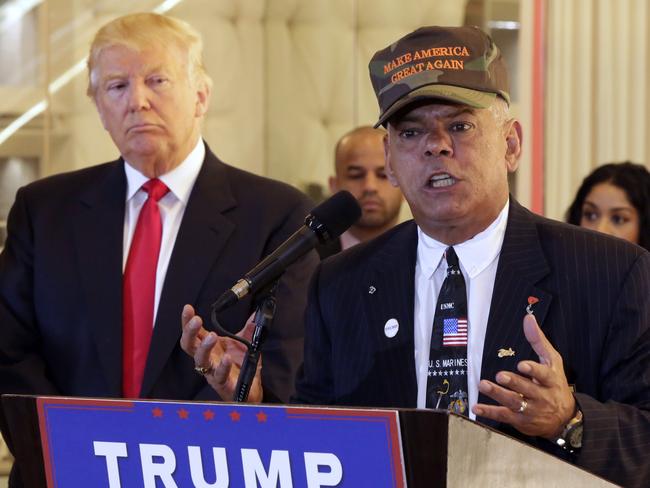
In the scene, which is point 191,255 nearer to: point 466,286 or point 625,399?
point 466,286

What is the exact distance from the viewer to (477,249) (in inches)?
80.2

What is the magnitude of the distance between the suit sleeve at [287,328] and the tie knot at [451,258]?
0.50m

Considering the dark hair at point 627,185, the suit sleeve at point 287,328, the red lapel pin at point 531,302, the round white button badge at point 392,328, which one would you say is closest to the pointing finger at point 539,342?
the red lapel pin at point 531,302

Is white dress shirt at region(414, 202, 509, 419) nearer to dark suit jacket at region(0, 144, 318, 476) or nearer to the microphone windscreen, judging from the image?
the microphone windscreen

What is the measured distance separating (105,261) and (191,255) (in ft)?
0.58

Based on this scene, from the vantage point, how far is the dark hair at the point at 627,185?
3822 millimetres

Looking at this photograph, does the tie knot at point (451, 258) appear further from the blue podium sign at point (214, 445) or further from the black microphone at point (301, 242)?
the blue podium sign at point (214, 445)

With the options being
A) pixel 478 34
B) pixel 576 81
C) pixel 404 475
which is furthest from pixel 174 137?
pixel 576 81

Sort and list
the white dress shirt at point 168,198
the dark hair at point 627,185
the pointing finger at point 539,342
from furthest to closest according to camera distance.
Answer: the dark hair at point 627,185
the white dress shirt at point 168,198
the pointing finger at point 539,342

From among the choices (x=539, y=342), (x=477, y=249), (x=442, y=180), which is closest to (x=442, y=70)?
(x=442, y=180)

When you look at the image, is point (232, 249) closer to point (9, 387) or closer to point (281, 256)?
point (9, 387)

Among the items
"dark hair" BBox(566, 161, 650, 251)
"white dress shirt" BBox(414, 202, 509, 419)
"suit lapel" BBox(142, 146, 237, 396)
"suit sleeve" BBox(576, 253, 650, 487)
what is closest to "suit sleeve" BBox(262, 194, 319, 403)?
"suit lapel" BBox(142, 146, 237, 396)

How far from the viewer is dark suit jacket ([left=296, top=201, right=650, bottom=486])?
1.82 metres

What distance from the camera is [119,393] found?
249cm
